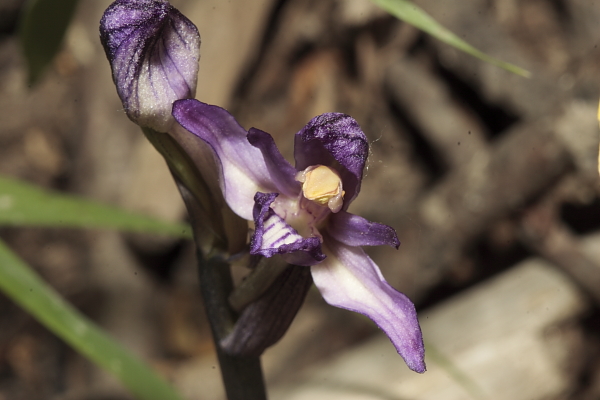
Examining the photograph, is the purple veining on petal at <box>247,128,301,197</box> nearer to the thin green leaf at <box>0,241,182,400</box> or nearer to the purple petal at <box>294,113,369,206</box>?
the purple petal at <box>294,113,369,206</box>

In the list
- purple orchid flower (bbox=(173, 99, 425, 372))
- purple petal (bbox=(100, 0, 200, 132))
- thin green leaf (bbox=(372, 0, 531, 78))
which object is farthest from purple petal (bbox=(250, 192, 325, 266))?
thin green leaf (bbox=(372, 0, 531, 78))

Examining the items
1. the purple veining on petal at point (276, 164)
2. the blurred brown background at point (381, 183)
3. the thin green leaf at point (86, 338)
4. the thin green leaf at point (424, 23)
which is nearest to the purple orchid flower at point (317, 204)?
the purple veining on petal at point (276, 164)

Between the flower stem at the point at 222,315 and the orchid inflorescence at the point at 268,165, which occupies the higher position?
the orchid inflorescence at the point at 268,165

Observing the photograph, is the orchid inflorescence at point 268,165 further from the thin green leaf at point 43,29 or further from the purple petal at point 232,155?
the thin green leaf at point 43,29

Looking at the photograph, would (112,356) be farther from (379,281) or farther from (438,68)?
(438,68)

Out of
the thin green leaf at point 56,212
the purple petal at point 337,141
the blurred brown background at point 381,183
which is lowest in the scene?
the blurred brown background at point 381,183

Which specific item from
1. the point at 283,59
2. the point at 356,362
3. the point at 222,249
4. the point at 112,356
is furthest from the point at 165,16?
the point at 283,59

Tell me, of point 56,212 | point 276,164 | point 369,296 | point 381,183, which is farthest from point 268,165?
point 381,183

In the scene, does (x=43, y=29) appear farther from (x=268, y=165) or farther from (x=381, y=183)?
(x=381, y=183)
